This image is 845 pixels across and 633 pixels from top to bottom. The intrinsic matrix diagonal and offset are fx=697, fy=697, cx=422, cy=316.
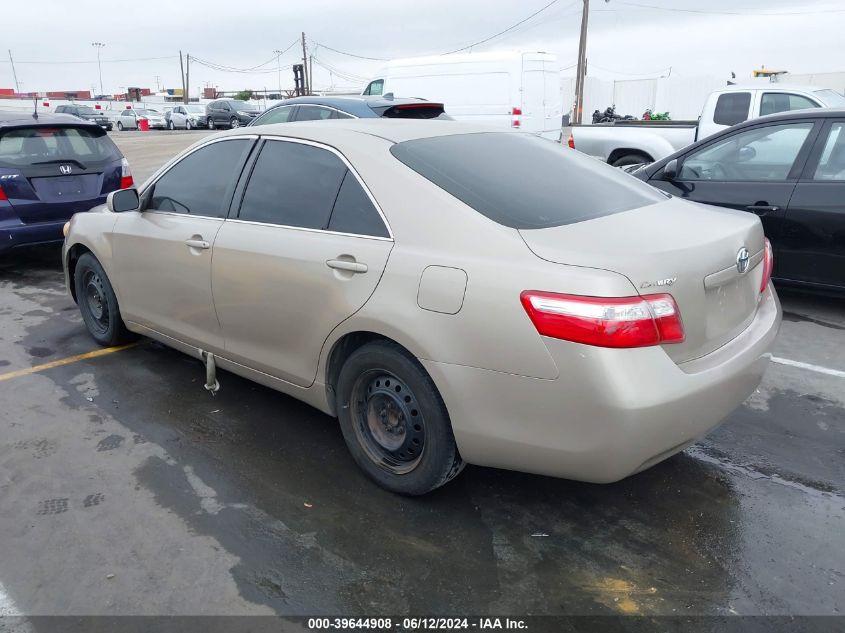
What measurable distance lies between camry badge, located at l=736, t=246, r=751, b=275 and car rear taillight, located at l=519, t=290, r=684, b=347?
24.8 inches

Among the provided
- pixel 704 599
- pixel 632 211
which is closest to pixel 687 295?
pixel 632 211

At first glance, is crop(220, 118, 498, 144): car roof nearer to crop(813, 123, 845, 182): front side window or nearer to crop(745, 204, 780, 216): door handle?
crop(745, 204, 780, 216): door handle

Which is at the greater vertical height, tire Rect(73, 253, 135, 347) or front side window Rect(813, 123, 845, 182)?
front side window Rect(813, 123, 845, 182)

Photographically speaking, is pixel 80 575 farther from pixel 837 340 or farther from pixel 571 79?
pixel 571 79

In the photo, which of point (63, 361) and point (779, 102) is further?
point (779, 102)

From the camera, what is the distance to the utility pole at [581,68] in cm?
2960

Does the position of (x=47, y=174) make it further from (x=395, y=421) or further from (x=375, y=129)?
(x=395, y=421)

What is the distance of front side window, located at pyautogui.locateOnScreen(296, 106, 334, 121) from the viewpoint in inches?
369

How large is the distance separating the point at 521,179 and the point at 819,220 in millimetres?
3477

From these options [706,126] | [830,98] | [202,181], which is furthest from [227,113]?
[202,181]

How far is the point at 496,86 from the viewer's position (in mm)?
14469

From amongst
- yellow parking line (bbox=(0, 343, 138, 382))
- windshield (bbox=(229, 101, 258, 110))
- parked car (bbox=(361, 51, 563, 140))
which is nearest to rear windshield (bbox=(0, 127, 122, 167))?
yellow parking line (bbox=(0, 343, 138, 382))

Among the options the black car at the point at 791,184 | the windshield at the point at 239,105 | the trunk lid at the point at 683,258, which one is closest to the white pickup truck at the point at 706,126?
the black car at the point at 791,184

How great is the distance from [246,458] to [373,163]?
1637mm
